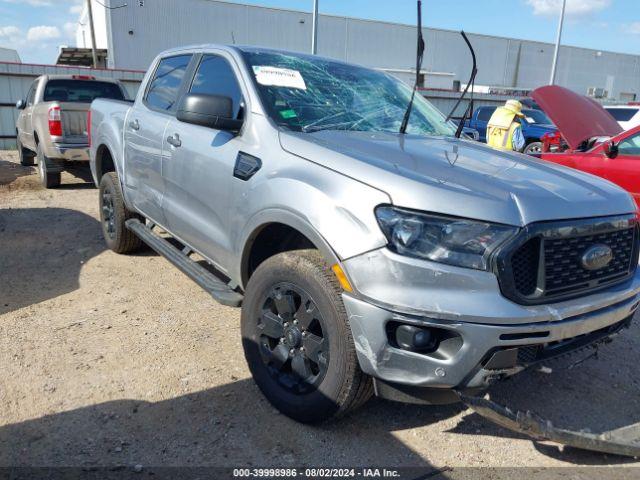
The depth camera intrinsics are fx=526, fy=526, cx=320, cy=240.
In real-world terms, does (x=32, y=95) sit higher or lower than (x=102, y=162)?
higher

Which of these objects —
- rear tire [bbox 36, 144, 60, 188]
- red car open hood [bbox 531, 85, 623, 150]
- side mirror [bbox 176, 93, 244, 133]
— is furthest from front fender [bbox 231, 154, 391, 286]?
rear tire [bbox 36, 144, 60, 188]

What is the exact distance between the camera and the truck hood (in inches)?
86.3

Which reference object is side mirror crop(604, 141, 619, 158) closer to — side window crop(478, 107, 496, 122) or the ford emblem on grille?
the ford emblem on grille

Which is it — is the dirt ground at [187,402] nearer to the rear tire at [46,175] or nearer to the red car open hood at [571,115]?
the red car open hood at [571,115]

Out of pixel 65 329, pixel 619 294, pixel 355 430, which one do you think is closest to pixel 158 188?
pixel 65 329

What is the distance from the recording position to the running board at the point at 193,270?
322cm

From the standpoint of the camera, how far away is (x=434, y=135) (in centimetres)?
358

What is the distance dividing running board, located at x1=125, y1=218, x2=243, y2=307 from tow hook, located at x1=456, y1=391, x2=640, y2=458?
1.53m

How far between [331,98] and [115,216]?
A: 2.79 meters

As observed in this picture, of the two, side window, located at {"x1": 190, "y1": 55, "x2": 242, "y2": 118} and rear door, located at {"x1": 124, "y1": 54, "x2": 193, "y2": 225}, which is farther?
rear door, located at {"x1": 124, "y1": 54, "x2": 193, "y2": 225}

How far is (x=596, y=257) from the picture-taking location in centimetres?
239

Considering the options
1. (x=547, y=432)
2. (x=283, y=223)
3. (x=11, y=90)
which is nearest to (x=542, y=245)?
(x=547, y=432)

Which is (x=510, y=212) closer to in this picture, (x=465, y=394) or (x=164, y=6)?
(x=465, y=394)

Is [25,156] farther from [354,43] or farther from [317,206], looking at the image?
[354,43]
